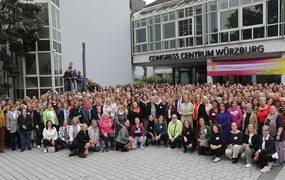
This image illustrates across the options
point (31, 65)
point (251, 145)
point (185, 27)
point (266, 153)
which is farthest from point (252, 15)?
point (266, 153)

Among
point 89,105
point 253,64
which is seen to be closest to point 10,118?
point 89,105

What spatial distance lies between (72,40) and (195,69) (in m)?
11.1

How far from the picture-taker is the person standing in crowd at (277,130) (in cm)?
895

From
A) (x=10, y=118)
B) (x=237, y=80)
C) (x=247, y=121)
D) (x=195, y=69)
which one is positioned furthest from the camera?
(x=195, y=69)

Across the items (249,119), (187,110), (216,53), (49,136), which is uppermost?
(216,53)

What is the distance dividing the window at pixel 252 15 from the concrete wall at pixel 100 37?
1226 cm

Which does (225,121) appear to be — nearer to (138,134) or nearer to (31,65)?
(138,134)

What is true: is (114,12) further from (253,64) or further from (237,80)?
(253,64)

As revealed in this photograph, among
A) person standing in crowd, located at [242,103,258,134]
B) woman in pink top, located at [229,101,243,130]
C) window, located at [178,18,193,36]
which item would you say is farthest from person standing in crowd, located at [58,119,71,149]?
window, located at [178,18,193,36]

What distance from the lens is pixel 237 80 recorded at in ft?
82.0

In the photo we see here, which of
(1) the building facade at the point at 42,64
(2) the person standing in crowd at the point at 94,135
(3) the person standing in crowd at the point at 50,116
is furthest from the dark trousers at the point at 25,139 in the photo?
(1) the building facade at the point at 42,64

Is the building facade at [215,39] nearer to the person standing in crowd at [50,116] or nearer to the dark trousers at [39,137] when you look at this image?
the person standing in crowd at [50,116]

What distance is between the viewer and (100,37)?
30.3 meters

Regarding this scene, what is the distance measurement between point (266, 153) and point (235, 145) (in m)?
1.02
